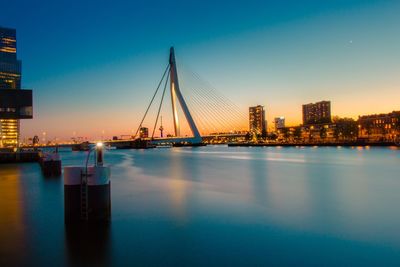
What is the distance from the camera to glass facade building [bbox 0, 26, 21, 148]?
396ft

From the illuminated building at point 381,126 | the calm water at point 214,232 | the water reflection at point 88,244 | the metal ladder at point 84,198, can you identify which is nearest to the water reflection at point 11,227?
the calm water at point 214,232

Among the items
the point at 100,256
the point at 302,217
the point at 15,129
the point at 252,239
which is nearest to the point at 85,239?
the point at 100,256

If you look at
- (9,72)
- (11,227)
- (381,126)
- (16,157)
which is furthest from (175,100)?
(9,72)

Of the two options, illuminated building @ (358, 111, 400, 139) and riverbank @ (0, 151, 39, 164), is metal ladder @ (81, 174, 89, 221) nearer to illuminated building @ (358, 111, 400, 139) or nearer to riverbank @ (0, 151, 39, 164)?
riverbank @ (0, 151, 39, 164)

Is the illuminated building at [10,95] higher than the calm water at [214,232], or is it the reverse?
the illuminated building at [10,95]

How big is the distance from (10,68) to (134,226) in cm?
15446

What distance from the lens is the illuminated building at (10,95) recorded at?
1743 inches

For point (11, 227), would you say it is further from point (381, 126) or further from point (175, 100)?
point (381, 126)

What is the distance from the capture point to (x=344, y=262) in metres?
7.34

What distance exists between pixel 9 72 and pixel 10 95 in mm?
111482

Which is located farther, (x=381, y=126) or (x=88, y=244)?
(x=381, y=126)

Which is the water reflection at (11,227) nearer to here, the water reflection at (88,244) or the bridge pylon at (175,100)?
the water reflection at (88,244)

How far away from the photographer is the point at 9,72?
14062 centimetres

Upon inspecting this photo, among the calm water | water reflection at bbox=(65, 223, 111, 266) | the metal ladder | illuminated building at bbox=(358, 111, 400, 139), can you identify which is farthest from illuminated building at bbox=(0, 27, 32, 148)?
illuminated building at bbox=(358, 111, 400, 139)
